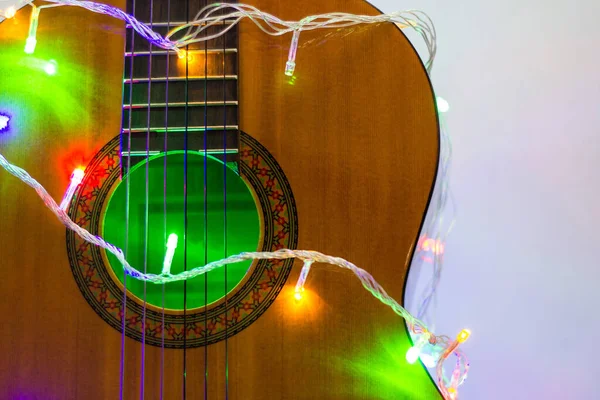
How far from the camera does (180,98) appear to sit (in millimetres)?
1005

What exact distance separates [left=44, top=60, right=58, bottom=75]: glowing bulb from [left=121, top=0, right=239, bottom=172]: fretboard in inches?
4.5

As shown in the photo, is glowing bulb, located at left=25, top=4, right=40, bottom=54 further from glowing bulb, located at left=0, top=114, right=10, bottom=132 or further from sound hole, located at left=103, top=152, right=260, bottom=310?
sound hole, located at left=103, top=152, right=260, bottom=310

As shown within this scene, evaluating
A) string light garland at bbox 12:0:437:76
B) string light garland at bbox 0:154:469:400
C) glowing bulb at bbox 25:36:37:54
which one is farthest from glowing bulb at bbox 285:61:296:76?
glowing bulb at bbox 25:36:37:54

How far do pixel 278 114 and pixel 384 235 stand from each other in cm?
25

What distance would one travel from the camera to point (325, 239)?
96 cm

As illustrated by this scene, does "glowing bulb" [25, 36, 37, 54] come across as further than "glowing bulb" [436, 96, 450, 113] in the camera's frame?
No

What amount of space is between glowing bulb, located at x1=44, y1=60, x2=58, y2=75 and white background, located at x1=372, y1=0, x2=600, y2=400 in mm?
725

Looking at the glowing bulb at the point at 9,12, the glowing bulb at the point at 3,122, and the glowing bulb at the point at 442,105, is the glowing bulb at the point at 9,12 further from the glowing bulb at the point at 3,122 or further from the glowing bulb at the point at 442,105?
the glowing bulb at the point at 442,105

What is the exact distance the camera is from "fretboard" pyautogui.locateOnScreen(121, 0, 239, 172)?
1.00 metres

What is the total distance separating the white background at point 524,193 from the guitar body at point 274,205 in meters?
0.34

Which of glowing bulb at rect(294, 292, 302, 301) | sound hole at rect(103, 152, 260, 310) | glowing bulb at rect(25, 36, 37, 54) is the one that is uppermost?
glowing bulb at rect(25, 36, 37, 54)

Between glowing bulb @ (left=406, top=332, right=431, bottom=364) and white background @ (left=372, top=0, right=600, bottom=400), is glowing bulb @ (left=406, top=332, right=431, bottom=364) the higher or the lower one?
the lower one

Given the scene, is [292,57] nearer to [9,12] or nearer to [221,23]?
[221,23]

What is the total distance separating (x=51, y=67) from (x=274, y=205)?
416mm
